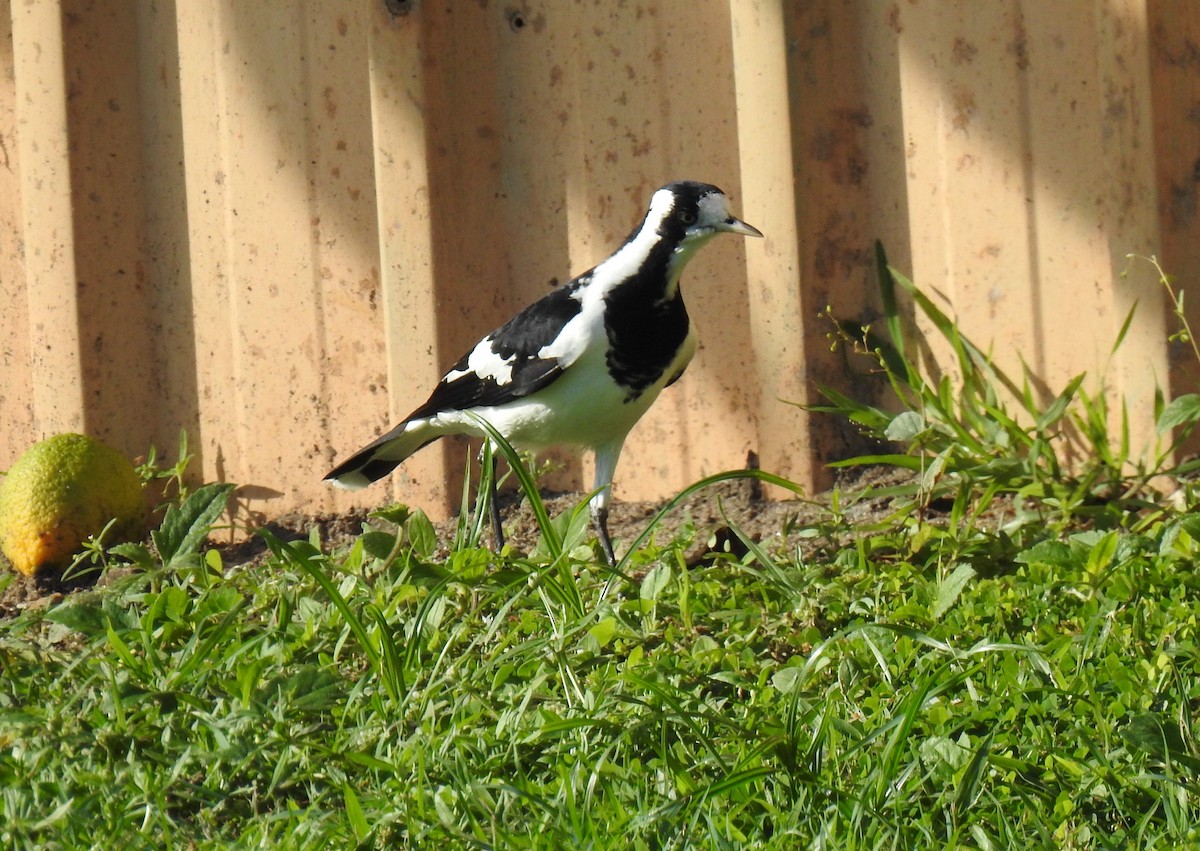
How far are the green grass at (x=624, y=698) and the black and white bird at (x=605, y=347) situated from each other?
1.24ft

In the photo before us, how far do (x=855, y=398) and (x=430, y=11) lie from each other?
66.6 inches

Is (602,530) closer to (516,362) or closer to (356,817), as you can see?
(516,362)

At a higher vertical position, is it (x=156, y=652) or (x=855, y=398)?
(x=855, y=398)

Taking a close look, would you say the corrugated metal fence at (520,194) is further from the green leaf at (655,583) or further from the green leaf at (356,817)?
the green leaf at (356,817)

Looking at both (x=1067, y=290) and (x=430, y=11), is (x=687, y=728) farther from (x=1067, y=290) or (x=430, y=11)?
(x=430, y=11)

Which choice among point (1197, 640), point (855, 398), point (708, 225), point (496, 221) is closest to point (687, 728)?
point (1197, 640)

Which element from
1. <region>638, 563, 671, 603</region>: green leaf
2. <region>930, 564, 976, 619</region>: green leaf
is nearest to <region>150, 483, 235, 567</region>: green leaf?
<region>638, 563, 671, 603</region>: green leaf

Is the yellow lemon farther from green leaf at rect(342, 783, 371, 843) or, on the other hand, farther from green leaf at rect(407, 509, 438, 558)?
green leaf at rect(342, 783, 371, 843)

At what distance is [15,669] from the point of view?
107 inches

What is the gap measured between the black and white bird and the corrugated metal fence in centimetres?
44

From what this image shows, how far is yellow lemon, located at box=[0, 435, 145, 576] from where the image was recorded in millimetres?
Answer: 4070

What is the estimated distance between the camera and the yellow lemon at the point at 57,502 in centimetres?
407

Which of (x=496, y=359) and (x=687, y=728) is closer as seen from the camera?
(x=687, y=728)

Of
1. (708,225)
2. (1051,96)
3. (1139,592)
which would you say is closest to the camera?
(1139,592)
